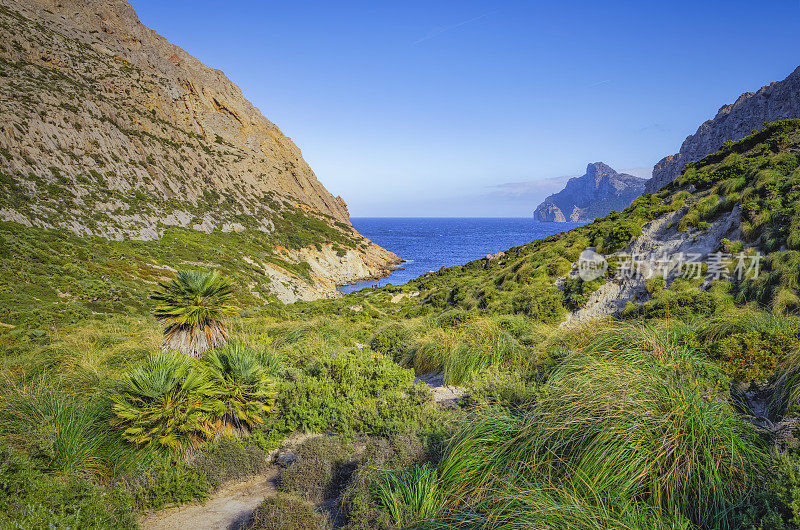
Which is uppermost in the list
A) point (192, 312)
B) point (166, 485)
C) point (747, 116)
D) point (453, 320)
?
point (747, 116)

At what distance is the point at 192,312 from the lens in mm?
7785

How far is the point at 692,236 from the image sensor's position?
15758 mm

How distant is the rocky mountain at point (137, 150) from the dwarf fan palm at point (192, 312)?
131 ft

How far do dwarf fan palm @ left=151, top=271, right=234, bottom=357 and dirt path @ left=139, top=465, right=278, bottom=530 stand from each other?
3391 mm

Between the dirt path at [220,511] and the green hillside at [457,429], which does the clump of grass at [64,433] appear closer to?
the green hillside at [457,429]

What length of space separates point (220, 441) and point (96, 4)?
10888 cm

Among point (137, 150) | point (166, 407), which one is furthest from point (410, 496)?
point (137, 150)

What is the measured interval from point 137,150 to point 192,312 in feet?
220

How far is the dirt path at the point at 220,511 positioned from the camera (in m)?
4.45

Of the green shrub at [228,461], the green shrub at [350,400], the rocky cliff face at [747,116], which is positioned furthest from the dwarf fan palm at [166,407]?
the rocky cliff face at [747,116]

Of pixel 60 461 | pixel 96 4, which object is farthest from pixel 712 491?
pixel 96 4

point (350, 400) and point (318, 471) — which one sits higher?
point (350, 400)

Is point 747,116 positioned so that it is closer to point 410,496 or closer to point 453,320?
point 453,320

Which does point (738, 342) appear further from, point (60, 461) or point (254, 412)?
point (60, 461)
